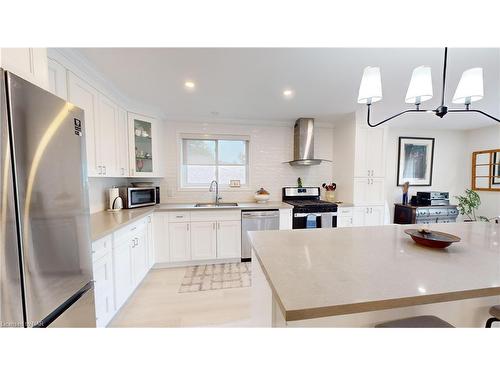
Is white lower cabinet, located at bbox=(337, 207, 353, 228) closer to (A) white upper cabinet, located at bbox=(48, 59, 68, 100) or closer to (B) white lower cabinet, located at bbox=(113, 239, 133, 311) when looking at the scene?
(B) white lower cabinet, located at bbox=(113, 239, 133, 311)

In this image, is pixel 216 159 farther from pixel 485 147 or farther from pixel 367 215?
pixel 485 147

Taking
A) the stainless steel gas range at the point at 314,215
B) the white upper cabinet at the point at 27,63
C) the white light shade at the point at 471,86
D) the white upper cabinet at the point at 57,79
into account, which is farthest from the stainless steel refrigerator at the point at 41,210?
the stainless steel gas range at the point at 314,215

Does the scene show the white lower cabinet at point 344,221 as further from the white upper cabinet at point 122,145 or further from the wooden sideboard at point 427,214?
the white upper cabinet at point 122,145

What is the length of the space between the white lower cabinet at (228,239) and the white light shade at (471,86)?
2586 millimetres

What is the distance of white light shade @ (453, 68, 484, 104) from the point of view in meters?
1.14

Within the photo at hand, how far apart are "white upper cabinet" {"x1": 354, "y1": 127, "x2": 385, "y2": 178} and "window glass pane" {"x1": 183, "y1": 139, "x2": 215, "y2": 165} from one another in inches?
98.4

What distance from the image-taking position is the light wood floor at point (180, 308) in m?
1.79

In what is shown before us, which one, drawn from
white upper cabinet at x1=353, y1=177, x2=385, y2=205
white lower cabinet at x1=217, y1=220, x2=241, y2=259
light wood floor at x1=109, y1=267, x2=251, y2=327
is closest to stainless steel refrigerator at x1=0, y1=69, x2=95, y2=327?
light wood floor at x1=109, y1=267, x2=251, y2=327

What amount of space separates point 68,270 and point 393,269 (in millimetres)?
1575

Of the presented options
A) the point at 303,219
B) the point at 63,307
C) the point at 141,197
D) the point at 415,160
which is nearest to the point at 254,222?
the point at 303,219

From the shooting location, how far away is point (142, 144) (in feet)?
9.44

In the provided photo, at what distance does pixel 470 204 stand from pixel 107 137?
637 centimetres

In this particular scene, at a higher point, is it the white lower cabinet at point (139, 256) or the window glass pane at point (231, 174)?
the window glass pane at point (231, 174)

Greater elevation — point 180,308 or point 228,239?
point 228,239
